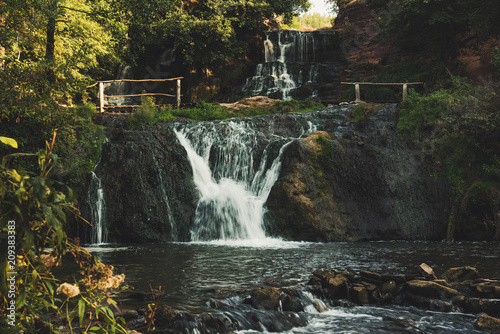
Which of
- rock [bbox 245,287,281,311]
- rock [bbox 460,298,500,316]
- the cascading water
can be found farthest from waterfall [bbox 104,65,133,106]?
rock [bbox 460,298,500,316]

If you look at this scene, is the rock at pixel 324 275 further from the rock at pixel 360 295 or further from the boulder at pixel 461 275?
the boulder at pixel 461 275

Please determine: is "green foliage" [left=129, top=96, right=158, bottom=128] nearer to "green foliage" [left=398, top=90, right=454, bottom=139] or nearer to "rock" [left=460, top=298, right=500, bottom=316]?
"green foliage" [left=398, top=90, right=454, bottom=139]

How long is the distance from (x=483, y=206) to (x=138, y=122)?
13.7 m

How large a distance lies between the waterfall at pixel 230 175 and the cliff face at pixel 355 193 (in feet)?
2.39

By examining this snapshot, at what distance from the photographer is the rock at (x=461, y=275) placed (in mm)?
6887

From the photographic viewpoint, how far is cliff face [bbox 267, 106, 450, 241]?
44.5 ft

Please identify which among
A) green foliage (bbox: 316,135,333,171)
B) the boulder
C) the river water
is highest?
green foliage (bbox: 316,135,333,171)

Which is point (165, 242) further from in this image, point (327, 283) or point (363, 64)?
point (363, 64)

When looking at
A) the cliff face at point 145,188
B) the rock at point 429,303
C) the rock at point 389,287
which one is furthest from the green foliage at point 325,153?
the rock at point 429,303

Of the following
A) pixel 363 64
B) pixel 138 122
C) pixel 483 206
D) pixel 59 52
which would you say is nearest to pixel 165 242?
pixel 138 122

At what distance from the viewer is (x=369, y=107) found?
18828 mm

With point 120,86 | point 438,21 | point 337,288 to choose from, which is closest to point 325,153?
point 337,288

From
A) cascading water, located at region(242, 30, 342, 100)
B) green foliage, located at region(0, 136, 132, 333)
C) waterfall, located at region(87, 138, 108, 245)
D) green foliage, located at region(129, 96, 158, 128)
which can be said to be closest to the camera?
green foliage, located at region(0, 136, 132, 333)

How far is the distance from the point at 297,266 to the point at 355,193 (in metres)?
6.82
